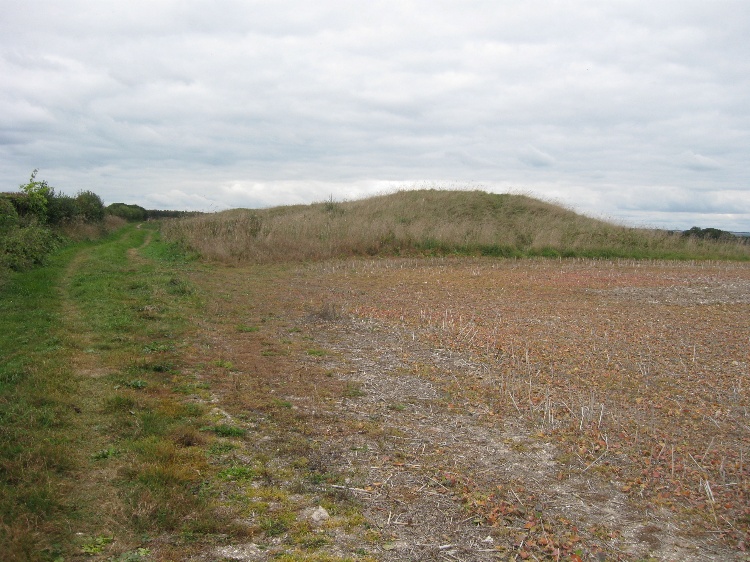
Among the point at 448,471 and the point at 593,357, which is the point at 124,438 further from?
the point at 593,357

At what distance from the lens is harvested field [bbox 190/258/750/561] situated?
4.10m

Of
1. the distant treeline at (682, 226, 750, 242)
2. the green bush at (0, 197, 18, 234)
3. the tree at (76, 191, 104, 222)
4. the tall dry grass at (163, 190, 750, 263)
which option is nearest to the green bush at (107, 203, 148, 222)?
the tree at (76, 191, 104, 222)

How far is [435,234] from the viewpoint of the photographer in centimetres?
2891

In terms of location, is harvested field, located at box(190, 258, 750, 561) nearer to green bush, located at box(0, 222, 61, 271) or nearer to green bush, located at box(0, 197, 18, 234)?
green bush, located at box(0, 222, 61, 271)

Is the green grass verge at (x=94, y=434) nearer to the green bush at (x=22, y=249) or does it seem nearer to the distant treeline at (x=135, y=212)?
the green bush at (x=22, y=249)

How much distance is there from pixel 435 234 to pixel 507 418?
22.9 metres

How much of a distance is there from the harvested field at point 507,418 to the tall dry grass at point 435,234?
11.7 meters

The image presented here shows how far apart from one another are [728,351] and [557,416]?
4.99 m

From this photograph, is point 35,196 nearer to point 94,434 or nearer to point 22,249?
point 22,249

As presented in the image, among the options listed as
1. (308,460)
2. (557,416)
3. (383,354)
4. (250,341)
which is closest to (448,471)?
(308,460)

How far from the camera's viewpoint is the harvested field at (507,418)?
4.10 meters

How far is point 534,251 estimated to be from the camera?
2884 centimetres

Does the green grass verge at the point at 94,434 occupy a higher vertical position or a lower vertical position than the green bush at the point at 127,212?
lower

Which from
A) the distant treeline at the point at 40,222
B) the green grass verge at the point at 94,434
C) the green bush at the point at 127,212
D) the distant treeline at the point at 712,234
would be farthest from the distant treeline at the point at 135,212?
the green grass verge at the point at 94,434
